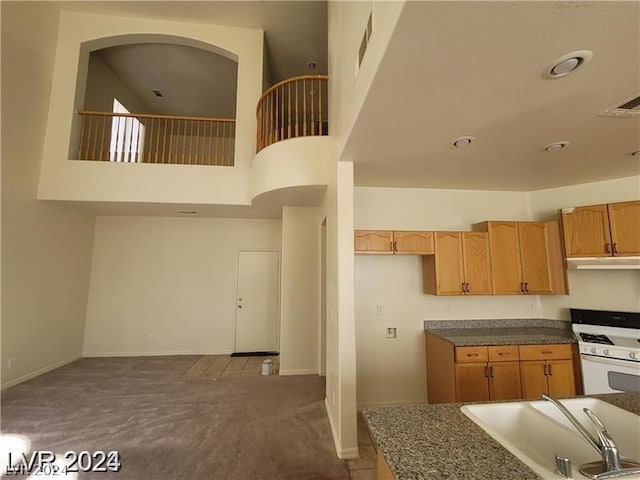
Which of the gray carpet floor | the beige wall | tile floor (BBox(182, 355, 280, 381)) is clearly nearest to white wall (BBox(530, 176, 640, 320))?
the gray carpet floor

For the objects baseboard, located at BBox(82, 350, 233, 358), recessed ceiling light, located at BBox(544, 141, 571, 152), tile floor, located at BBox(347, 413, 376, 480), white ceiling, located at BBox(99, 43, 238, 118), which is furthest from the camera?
white ceiling, located at BBox(99, 43, 238, 118)

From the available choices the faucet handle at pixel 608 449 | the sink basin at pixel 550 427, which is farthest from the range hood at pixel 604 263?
the faucet handle at pixel 608 449

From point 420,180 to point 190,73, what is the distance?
5169mm

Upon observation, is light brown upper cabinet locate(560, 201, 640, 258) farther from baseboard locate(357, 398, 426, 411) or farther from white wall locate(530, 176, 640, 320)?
baseboard locate(357, 398, 426, 411)

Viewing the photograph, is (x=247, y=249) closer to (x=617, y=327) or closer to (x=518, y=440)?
(x=518, y=440)

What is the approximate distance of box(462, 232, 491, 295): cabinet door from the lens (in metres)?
3.08

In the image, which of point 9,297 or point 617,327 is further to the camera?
point 9,297

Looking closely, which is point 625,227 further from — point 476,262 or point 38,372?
point 38,372

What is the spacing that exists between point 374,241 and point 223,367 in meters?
3.22

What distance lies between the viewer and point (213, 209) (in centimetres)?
459

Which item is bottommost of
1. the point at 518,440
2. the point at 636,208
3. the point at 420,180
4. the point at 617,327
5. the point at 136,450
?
the point at 136,450

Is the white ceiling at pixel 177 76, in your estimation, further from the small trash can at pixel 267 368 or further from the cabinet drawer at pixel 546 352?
the cabinet drawer at pixel 546 352

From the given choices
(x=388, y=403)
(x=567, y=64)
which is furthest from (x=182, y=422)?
(x=567, y=64)

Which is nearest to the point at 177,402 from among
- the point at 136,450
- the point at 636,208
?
the point at 136,450
